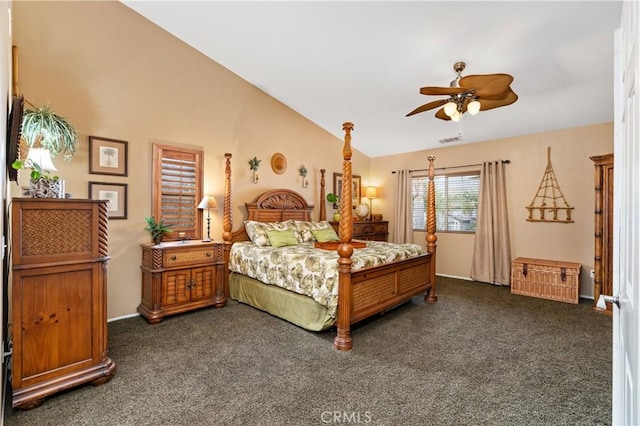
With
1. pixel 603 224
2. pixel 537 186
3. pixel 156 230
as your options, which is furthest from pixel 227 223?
pixel 603 224

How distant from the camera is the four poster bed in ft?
9.65

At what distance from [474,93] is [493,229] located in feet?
10.3

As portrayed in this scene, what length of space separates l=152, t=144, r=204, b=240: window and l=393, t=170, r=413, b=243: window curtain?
12.6 ft

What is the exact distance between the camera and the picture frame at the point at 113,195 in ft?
11.2

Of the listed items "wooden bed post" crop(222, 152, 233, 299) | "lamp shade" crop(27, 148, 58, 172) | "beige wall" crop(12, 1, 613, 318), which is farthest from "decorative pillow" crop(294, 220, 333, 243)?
"lamp shade" crop(27, 148, 58, 172)

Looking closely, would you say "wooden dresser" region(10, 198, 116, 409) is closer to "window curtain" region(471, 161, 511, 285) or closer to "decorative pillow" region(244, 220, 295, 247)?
"decorative pillow" region(244, 220, 295, 247)

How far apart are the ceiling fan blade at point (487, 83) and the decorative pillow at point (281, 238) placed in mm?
2687

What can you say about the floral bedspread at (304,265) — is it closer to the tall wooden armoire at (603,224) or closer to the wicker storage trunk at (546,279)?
the wicker storage trunk at (546,279)

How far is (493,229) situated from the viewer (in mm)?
5191

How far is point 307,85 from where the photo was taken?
4.41m

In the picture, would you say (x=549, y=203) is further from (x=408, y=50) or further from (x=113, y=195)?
(x=113, y=195)

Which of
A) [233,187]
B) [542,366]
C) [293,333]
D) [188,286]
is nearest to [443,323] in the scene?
[542,366]

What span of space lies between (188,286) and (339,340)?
195 cm

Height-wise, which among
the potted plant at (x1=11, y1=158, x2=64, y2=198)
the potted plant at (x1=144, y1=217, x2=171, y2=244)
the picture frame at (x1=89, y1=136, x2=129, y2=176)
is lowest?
the potted plant at (x1=144, y1=217, x2=171, y2=244)
